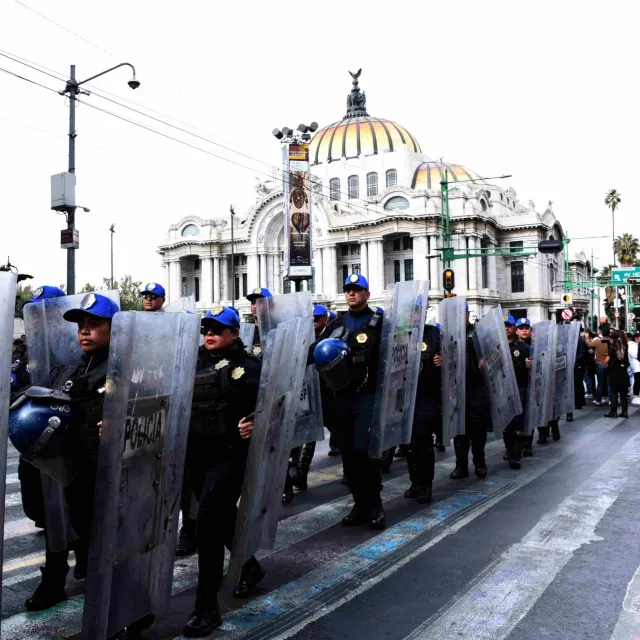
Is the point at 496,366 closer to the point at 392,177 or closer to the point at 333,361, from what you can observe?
the point at 333,361

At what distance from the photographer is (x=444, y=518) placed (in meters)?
5.59

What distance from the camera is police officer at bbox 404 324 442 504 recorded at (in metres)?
6.29

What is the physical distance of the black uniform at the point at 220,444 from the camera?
3.53 metres

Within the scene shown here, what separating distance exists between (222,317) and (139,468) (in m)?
1.15

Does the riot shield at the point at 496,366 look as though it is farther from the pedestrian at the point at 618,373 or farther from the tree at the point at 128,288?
the tree at the point at 128,288

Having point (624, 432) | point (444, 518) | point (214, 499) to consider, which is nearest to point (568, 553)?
point (444, 518)

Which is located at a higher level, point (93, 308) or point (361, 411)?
point (93, 308)

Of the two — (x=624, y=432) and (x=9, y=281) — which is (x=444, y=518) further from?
(x=624, y=432)

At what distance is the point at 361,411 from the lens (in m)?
5.41

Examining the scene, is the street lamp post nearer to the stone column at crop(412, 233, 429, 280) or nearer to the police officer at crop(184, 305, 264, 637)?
the police officer at crop(184, 305, 264, 637)

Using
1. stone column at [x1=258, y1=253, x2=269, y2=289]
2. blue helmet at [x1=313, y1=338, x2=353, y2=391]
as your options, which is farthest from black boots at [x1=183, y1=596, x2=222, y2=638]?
stone column at [x1=258, y1=253, x2=269, y2=289]

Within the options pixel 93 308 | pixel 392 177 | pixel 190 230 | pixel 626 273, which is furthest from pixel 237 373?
pixel 392 177

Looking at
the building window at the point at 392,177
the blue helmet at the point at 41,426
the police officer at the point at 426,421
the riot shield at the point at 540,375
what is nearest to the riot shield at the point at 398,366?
the police officer at the point at 426,421

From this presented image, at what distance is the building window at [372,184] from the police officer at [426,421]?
63507mm
